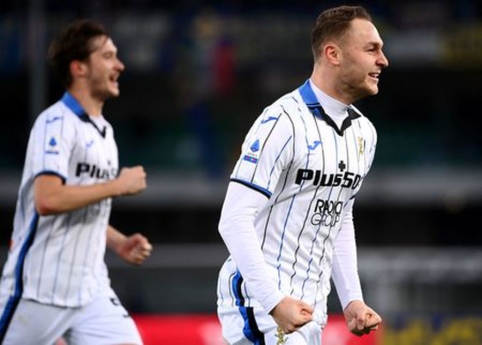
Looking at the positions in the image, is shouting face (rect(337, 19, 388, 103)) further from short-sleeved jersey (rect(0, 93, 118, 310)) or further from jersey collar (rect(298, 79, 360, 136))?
short-sleeved jersey (rect(0, 93, 118, 310))

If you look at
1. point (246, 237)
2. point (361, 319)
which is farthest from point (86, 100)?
point (361, 319)

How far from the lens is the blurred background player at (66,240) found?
5.55 m

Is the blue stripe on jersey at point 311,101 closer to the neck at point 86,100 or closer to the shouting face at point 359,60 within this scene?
the shouting face at point 359,60

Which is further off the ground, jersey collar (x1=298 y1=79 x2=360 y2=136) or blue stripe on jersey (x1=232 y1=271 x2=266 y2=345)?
jersey collar (x1=298 y1=79 x2=360 y2=136)

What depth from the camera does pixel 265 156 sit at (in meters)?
4.32

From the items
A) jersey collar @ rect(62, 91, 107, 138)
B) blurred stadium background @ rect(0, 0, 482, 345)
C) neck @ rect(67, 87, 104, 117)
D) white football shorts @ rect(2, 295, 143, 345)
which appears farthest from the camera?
blurred stadium background @ rect(0, 0, 482, 345)

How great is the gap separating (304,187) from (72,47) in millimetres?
2013

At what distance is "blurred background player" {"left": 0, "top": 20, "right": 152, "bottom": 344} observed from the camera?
555cm

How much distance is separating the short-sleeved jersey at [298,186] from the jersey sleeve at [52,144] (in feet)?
4.23

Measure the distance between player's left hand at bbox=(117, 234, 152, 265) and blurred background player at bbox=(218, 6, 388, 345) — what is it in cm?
126

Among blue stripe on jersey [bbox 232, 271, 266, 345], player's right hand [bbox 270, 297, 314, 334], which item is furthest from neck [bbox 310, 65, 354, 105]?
player's right hand [bbox 270, 297, 314, 334]

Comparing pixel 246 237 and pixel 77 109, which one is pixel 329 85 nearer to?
pixel 246 237

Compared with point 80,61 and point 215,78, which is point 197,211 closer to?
point 215,78

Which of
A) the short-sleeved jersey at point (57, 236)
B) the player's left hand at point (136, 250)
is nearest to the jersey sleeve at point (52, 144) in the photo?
the short-sleeved jersey at point (57, 236)
